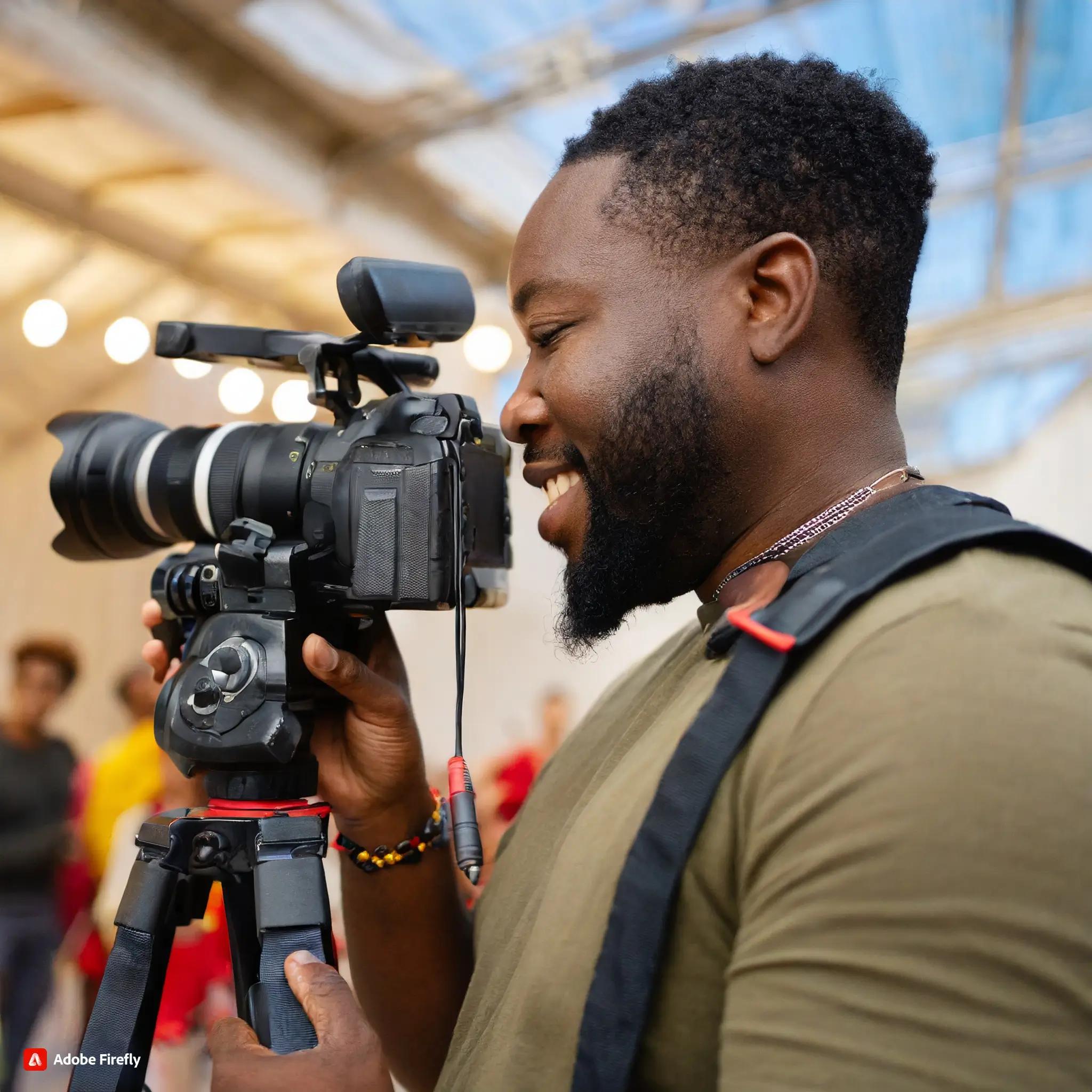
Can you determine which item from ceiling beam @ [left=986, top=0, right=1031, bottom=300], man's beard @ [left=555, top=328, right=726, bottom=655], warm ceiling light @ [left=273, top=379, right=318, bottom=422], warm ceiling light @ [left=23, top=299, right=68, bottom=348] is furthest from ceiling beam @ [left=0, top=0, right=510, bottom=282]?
man's beard @ [left=555, top=328, right=726, bottom=655]

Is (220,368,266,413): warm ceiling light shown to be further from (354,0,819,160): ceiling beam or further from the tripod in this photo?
the tripod

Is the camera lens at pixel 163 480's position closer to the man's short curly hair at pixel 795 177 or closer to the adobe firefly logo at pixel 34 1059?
the man's short curly hair at pixel 795 177

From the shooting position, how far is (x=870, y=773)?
25.9 inches

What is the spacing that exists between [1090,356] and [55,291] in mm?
7057

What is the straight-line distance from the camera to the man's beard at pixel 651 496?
946 millimetres

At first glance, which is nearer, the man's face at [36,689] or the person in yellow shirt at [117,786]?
the person in yellow shirt at [117,786]

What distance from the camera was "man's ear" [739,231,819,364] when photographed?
924 mm

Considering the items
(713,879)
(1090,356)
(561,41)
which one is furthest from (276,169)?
(1090,356)

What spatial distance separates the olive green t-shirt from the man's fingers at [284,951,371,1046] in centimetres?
14

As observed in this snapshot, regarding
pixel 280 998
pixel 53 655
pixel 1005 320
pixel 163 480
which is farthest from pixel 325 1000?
pixel 1005 320

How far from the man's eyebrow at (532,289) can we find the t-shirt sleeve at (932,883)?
1.54 ft

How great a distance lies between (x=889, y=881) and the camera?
0.63 meters

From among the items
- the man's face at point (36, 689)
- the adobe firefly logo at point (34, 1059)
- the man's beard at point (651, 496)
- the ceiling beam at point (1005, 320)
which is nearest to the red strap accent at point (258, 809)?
the man's beard at point (651, 496)

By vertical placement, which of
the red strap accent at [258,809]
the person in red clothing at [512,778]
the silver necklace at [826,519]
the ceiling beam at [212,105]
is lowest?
the person in red clothing at [512,778]
